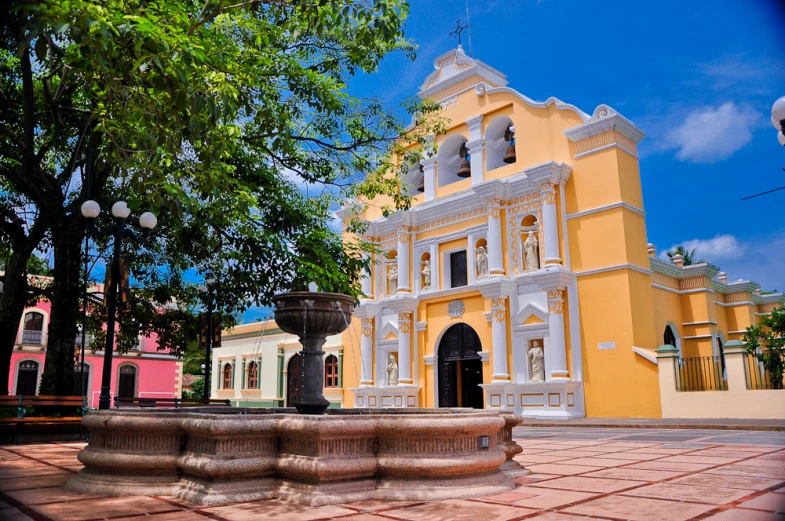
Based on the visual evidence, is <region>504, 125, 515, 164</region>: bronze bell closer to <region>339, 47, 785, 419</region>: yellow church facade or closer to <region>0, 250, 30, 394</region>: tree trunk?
<region>339, 47, 785, 419</region>: yellow church facade

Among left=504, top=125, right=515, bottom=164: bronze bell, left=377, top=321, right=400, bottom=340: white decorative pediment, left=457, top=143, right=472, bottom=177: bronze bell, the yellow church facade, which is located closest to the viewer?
the yellow church facade

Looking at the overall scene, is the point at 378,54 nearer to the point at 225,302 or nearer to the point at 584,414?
the point at 225,302

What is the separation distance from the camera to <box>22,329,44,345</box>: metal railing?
29.0 m

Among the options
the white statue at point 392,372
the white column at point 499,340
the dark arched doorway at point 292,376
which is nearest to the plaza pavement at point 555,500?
the white column at point 499,340

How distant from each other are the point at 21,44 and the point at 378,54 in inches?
322

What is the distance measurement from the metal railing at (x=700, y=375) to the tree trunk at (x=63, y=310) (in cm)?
1335

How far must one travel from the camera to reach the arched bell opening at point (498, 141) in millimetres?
20016

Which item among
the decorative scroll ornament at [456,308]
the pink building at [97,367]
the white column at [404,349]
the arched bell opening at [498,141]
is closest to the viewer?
the decorative scroll ornament at [456,308]

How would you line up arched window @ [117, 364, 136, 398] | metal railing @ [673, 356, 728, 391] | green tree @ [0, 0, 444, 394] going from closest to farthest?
green tree @ [0, 0, 444, 394], metal railing @ [673, 356, 728, 391], arched window @ [117, 364, 136, 398]

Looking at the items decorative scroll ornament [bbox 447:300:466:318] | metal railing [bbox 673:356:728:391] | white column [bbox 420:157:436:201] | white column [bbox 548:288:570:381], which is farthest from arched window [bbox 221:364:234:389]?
metal railing [bbox 673:356:728:391]

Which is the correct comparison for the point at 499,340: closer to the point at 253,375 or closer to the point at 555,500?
the point at 555,500

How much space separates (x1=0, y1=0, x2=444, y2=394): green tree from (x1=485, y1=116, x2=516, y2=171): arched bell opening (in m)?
6.12

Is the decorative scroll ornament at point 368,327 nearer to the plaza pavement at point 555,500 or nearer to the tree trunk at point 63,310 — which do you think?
the tree trunk at point 63,310

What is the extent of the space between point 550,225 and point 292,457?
46.9ft
